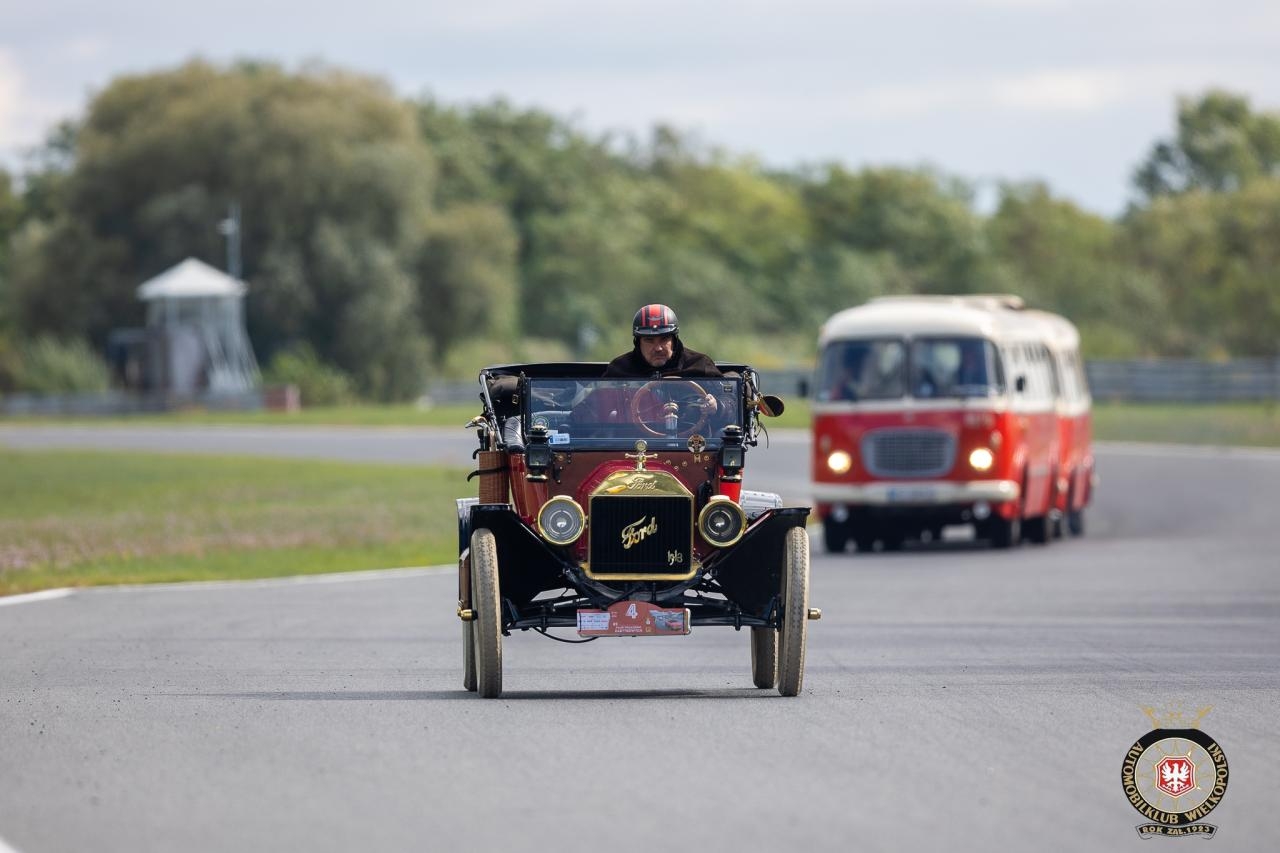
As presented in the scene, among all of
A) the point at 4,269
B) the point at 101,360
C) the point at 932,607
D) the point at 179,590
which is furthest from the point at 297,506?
the point at 4,269

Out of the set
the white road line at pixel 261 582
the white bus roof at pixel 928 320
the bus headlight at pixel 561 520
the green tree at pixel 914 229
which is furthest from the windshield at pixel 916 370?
the green tree at pixel 914 229

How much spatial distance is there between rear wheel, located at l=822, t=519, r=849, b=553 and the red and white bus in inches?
0.7

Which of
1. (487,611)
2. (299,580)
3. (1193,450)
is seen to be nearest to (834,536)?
(299,580)

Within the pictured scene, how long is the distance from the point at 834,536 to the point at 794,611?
17191 millimetres

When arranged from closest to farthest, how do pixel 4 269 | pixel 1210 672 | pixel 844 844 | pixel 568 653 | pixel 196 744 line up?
1. pixel 844 844
2. pixel 196 744
3. pixel 1210 672
4. pixel 568 653
5. pixel 4 269

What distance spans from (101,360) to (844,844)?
82.8m

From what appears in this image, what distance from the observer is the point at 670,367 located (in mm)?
14234

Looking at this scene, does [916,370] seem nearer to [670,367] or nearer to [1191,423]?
[670,367]

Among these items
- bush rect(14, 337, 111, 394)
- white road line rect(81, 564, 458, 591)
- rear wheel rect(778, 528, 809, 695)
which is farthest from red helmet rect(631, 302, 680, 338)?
bush rect(14, 337, 111, 394)

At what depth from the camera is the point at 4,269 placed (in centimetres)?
12069

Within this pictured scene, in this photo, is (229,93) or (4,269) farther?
(4,269)

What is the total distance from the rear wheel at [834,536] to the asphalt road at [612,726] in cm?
772

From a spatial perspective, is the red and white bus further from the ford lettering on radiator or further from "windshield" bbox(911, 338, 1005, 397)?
the ford lettering on radiator

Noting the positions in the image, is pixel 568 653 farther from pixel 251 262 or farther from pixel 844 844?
pixel 251 262
